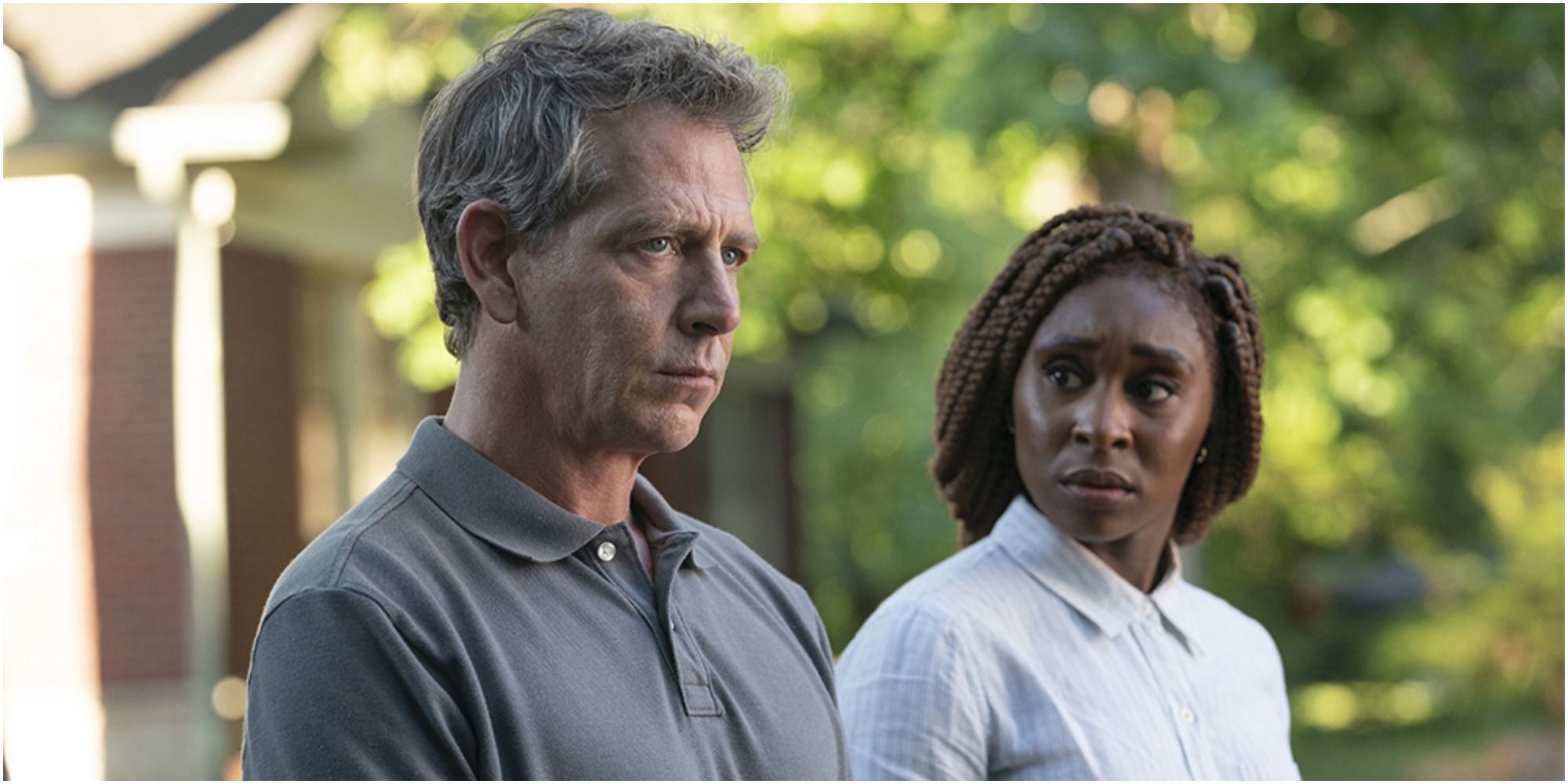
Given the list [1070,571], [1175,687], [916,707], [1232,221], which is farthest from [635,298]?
[1232,221]

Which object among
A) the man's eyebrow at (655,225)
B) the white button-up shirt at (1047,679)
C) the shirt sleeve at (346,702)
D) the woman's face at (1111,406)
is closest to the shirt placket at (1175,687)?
the white button-up shirt at (1047,679)

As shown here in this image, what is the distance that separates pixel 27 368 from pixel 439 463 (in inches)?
282

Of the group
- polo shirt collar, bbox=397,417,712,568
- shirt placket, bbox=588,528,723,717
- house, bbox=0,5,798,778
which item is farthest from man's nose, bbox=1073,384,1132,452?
house, bbox=0,5,798,778

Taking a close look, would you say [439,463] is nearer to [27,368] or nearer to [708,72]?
[708,72]

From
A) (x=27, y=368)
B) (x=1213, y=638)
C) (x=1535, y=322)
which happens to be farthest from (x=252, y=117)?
(x=1535, y=322)

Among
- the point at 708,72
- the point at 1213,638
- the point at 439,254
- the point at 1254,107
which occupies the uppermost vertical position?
the point at 1254,107

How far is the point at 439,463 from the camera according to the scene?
197cm

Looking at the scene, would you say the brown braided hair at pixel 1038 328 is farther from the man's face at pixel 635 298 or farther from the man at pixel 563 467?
the man's face at pixel 635 298

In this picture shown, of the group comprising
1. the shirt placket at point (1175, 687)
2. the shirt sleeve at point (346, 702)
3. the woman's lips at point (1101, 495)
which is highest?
the woman's lips at point (1101, 495)

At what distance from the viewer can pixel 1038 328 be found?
115 inches

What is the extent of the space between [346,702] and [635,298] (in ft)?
1.72

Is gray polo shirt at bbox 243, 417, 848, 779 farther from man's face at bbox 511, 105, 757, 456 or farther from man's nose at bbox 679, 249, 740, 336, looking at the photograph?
man's nose at bbox 679, 249, 740, 336

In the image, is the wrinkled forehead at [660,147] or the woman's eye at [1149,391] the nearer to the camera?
the wrinkled forehead at [660,147]

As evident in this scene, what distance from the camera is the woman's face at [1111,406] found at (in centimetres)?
280
